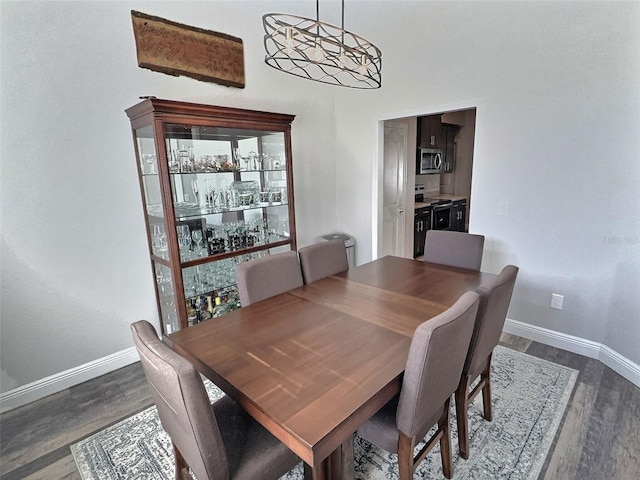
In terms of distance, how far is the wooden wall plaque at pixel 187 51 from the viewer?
2.42 m

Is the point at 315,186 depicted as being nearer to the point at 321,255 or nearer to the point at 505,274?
the point at 321,255

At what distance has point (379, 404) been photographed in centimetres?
112

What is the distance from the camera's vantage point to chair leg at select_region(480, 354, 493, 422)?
1.82 metres

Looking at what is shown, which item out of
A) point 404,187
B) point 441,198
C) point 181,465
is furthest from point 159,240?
point 441,198

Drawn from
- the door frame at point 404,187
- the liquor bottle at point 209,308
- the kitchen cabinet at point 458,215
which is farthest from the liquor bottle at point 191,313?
the kitchen cabinet at point 458,215

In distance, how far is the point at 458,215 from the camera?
5.64 metres

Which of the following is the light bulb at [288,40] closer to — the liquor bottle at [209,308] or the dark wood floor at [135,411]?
the liquor bottle at [209,308]

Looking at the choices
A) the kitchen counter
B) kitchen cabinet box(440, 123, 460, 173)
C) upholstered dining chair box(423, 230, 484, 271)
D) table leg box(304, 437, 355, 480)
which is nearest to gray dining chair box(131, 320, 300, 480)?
table leg box(304, 437, 355, 480)

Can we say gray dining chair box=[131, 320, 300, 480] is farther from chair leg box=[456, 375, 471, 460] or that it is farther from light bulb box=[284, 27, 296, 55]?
light bulb box=[284, 27, 296, 55]

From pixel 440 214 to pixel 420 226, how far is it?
0.56 meters

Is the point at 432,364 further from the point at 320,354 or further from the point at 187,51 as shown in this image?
the point at 187,51

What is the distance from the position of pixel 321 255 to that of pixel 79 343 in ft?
6.08

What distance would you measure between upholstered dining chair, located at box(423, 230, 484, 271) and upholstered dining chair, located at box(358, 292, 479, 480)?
3.68 ft

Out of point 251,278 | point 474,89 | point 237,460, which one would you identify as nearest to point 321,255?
point 251,278
